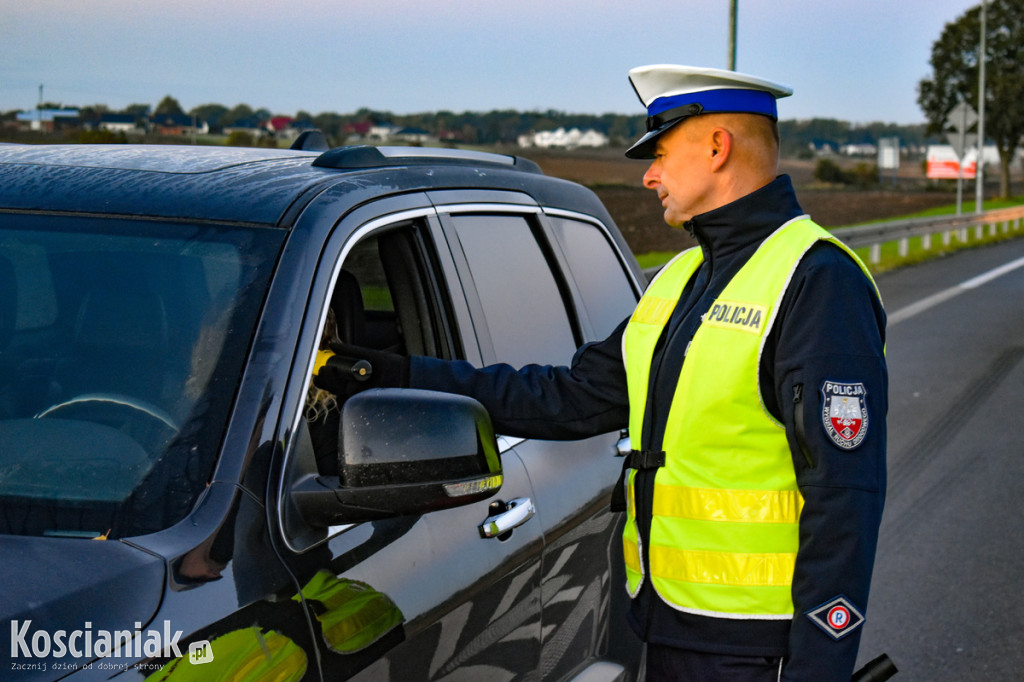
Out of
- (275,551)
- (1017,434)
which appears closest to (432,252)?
(275,551)

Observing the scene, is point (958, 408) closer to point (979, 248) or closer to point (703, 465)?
point (703, 465)

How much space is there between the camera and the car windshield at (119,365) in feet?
6.75

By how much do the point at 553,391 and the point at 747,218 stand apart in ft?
2.07

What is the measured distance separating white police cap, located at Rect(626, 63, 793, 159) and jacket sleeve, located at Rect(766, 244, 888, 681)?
19.3 inches

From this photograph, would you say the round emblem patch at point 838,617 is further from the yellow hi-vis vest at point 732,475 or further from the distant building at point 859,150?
the distant building at point 859,150

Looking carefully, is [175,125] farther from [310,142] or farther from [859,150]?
[859,150]

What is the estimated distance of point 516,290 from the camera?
10.4 ft

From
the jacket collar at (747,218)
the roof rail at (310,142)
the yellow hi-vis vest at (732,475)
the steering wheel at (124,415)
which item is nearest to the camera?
the steering wheel at (124,415)

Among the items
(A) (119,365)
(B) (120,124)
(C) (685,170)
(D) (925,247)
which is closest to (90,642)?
(A) (119,365)

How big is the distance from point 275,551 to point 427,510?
26 centimetres

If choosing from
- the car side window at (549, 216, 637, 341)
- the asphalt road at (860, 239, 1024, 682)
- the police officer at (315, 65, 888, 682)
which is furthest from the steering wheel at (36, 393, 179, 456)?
the asphalt road at (860, 239, 1024, 682)

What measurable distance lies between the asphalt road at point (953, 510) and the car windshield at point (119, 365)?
337 cm

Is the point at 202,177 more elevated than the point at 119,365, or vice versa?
the point at 202,177

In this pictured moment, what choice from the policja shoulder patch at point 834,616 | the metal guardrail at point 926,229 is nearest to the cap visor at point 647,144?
the policja shoulder patch at point 834,616
